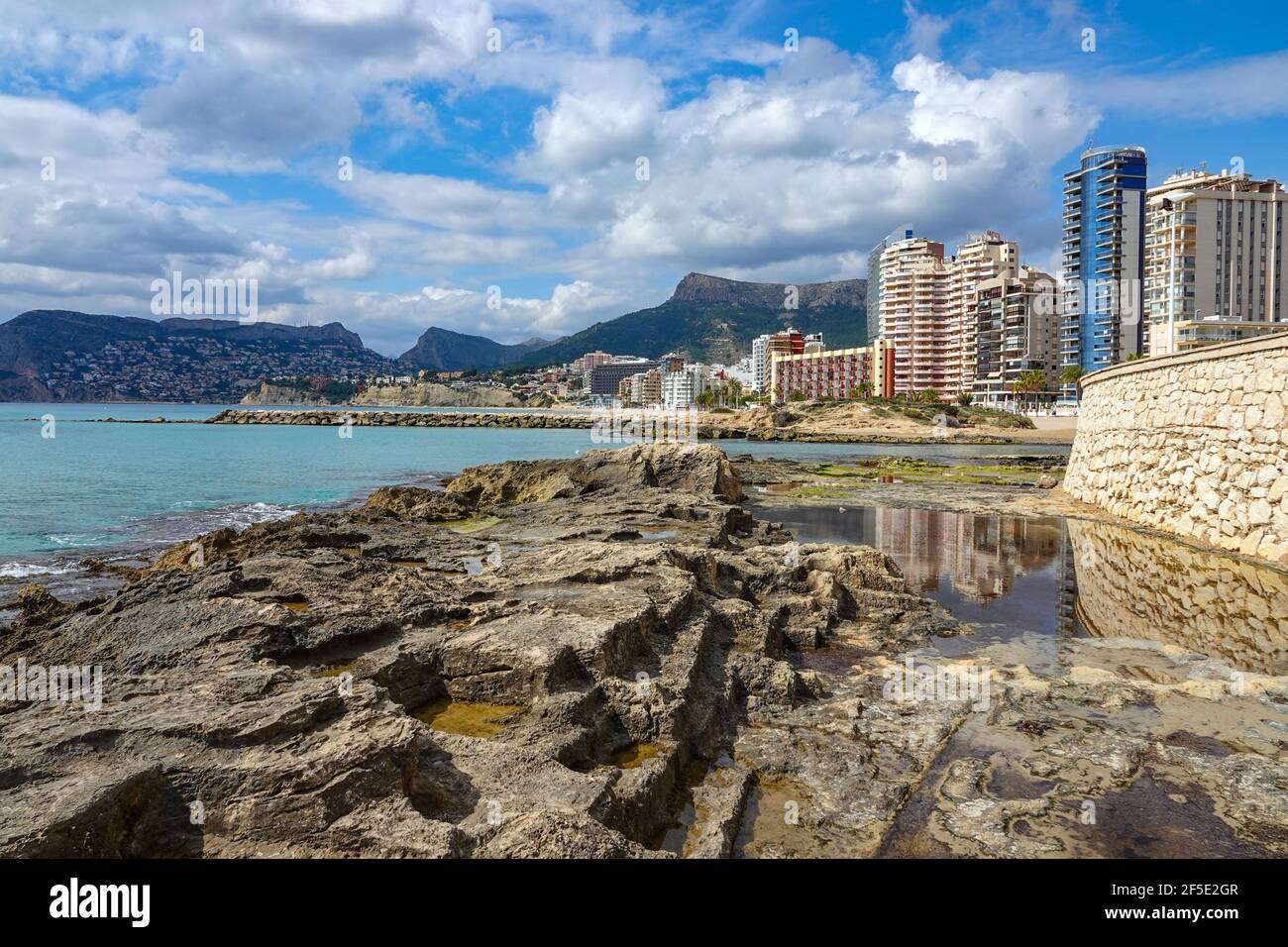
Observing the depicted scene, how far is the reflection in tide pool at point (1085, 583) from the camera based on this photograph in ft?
41.4

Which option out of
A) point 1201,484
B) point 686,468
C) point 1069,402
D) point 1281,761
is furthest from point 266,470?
point 1069,402

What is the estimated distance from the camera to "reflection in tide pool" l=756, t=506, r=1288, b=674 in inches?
496

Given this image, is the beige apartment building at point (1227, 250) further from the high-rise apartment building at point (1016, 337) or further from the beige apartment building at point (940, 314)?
the beige apartment building at point (940, 314)

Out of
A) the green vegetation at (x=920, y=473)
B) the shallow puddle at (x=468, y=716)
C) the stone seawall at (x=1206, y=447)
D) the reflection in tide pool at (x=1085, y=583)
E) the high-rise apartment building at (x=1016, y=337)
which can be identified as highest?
the high-rise apartment building at (x=1016, y=337)

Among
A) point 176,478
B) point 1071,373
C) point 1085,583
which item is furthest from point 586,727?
point 1071,373

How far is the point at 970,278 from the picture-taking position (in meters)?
143

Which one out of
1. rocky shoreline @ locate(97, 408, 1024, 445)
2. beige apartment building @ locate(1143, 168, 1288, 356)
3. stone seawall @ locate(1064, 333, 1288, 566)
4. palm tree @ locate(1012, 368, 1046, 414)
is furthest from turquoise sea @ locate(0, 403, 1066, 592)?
beige apartment building @ locate(1143, 168, 1288, 356)

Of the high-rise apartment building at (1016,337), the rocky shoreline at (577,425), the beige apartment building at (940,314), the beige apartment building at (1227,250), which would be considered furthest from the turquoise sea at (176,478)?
the beige apartment building at (940,314)

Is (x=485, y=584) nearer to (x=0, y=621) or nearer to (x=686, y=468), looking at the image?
(x=0, y=621)

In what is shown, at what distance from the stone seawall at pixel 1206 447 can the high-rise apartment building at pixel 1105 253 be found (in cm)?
9931

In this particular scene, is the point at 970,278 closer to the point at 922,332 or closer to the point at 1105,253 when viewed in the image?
the point at 922,332

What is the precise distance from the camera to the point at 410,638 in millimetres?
9070

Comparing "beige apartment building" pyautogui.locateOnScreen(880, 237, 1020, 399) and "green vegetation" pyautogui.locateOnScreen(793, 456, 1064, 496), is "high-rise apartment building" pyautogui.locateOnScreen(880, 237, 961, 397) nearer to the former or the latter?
"beige apartment building" pyautogui.locateOnScreen(880, 237, 1020, 399)
